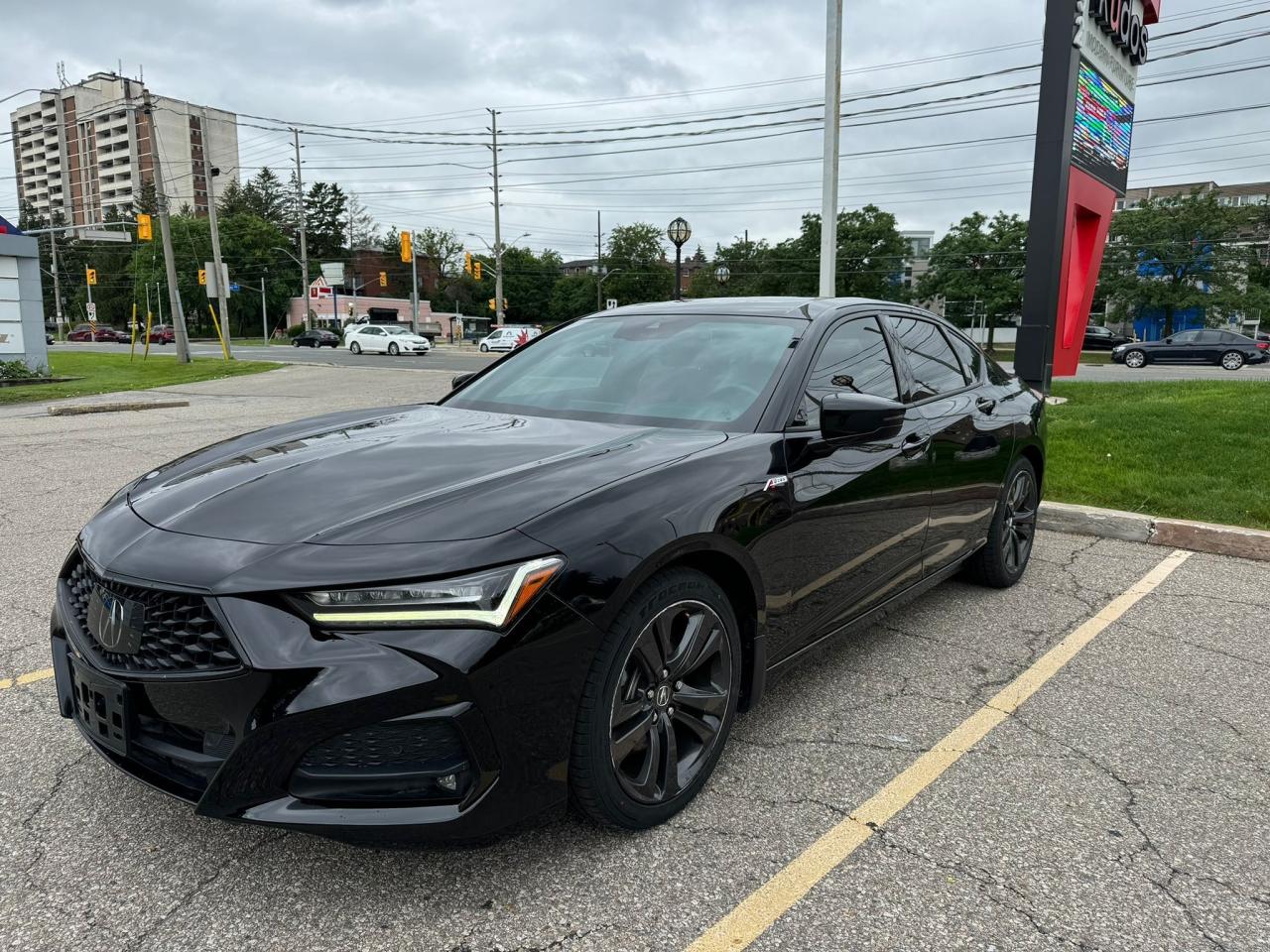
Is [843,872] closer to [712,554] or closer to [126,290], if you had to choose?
[712,554]

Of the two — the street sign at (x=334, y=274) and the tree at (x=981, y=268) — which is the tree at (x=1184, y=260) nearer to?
the tree at (x=981, y=268)

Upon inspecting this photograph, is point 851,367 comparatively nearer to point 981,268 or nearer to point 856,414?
point 856,414

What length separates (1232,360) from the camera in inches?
1276

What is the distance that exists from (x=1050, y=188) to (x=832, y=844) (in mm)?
10725

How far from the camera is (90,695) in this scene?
2.24m

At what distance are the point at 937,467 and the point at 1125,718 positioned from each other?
1.19m

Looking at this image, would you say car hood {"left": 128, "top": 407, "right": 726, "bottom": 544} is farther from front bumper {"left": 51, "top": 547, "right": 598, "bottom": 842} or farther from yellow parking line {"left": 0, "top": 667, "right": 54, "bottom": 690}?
yellow parking line {"left": 0, "top": 667, "right": 54, "bottom": 690}

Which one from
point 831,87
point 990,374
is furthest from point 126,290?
point 990,374

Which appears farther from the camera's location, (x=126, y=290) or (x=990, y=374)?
(x=126, y=290)

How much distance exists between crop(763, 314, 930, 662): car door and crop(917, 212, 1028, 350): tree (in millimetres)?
56277

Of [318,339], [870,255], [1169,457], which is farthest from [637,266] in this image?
[1169,457]

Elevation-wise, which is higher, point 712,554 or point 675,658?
point 712,554

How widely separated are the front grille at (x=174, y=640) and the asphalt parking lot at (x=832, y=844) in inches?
23.6

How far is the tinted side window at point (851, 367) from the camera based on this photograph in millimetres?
3205
